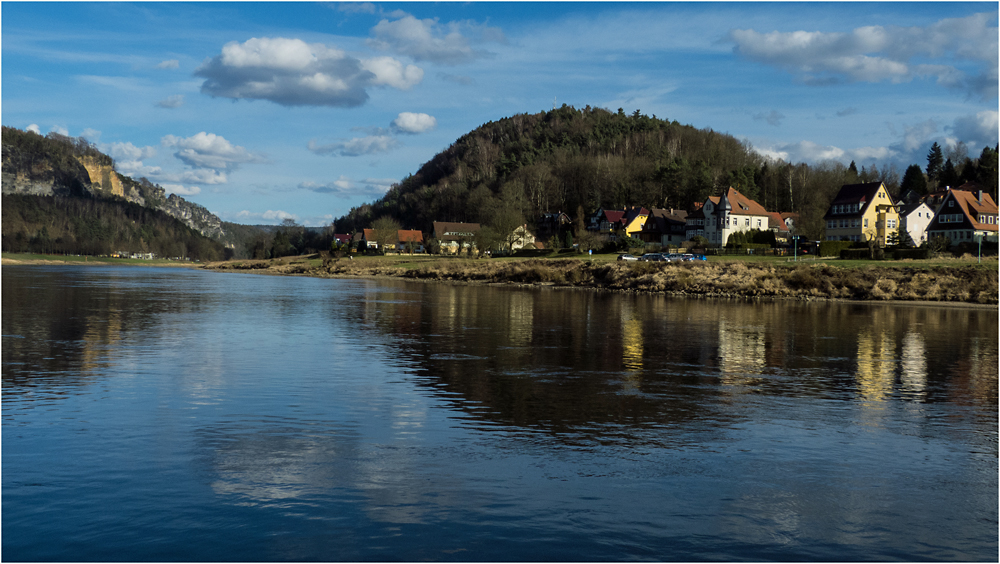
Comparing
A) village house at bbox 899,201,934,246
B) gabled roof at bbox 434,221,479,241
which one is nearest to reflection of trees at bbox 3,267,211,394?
village house at bbox 899,201,934,246

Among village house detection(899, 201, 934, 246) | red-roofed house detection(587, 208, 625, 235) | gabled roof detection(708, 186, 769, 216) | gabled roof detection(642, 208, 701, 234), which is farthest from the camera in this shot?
red-roofed house detection(587, 208, 625, 235)

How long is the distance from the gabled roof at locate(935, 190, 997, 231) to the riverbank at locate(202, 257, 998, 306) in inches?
1825

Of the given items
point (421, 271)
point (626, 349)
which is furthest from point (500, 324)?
point (421, 271)

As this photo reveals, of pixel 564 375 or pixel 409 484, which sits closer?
pixel 409 484

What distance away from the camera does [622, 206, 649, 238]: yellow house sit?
14838cm

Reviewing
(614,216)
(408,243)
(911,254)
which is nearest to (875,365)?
(911,254)

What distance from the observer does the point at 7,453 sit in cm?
1184

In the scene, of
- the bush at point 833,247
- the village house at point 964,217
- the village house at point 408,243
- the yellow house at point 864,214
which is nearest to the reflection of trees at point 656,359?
the bush at point 833,247

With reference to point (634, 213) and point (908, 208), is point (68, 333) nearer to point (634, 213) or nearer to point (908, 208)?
point (908, 208)

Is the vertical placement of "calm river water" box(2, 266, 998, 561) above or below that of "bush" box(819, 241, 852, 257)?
below

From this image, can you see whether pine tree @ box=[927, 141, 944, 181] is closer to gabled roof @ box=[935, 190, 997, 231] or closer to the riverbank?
gabled roof @ box=[935, 190, 997, 231]

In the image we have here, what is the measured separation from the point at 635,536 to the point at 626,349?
17516 millimetres

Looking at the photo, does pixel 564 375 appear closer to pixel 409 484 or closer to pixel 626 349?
pixel 626 349

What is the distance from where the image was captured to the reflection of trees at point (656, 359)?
16078 millimetres
